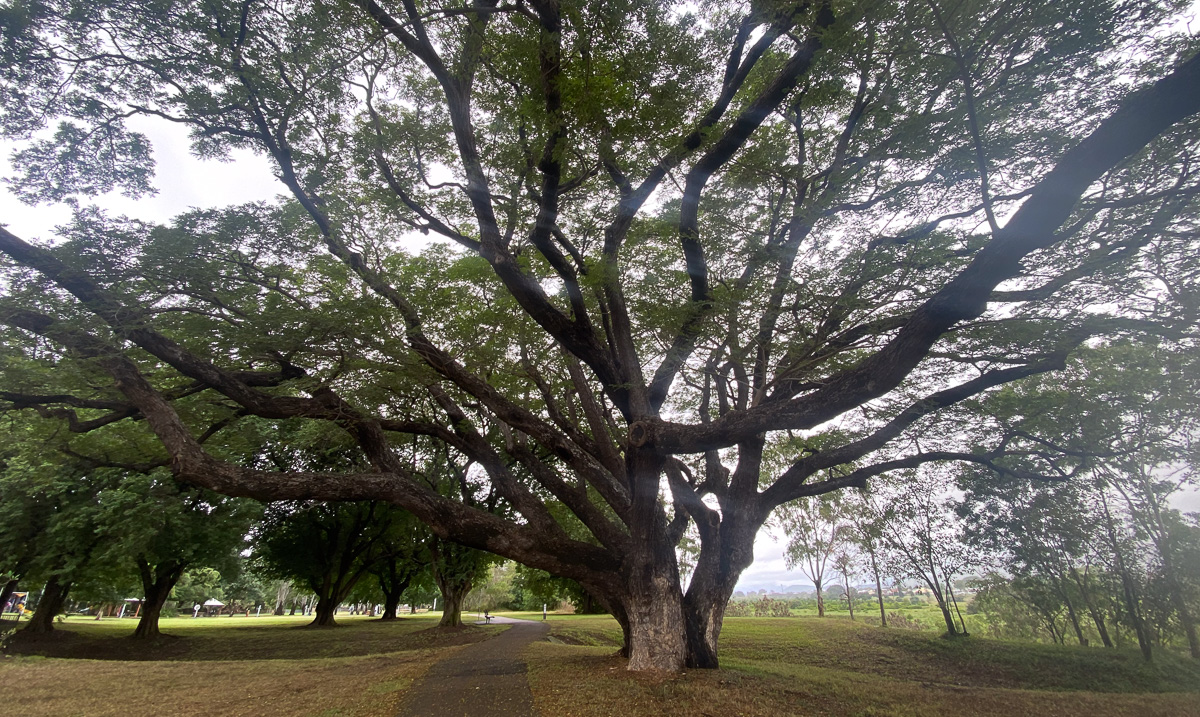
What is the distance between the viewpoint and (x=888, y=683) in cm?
730

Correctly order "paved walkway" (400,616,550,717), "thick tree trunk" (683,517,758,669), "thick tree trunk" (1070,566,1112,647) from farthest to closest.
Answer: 1. "thick tree trunk" (1070,566,1112,647)
2. "thick tree trunk" (683,517,758,669)
3. "paved walkway" (400,616,550,717)

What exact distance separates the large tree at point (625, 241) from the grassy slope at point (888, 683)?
1025 mm

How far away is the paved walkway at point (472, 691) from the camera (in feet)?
16.2

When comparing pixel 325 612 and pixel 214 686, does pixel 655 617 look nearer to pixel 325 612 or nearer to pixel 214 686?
pixel 214 686

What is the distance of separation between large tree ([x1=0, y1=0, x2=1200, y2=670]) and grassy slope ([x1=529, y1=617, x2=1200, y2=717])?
1.03m

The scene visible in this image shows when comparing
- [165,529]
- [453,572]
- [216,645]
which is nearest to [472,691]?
[216,645]

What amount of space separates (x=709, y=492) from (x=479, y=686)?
197 inches

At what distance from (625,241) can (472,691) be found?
23.1 feet

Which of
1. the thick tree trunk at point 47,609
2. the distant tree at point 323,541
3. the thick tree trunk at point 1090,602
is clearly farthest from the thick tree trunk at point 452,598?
the thick tree trunk at point 1090,602

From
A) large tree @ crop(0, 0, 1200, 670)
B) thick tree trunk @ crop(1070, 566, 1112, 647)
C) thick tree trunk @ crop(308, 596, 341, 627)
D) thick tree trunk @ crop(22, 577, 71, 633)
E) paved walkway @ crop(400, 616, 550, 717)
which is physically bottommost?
thick tree trunk @ crop(308, 596, 341, 627)

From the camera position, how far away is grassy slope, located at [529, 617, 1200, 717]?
5.02 meters

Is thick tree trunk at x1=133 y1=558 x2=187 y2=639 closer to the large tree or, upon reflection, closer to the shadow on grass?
the shadow on grass

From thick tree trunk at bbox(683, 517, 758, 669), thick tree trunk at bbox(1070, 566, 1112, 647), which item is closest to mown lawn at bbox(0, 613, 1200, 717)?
thick tree trunk at bbox(683, 517, 758, 669)

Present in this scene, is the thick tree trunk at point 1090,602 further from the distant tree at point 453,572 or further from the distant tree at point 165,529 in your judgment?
the distant tree at point 165,529
